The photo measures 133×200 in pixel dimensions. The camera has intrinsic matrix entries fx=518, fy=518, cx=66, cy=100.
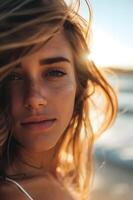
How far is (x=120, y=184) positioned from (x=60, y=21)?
9.70 ft

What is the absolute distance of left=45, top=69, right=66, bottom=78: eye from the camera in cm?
196

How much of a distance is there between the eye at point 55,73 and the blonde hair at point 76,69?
0.12 metres

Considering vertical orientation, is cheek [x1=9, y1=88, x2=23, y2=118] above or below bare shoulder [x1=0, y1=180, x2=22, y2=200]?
above

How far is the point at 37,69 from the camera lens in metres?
1.89

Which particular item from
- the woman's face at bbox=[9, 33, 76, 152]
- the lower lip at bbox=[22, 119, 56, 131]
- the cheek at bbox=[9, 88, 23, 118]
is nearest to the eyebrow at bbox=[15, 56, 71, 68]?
the woman's face at bbox=[9, 33, 76, 152]

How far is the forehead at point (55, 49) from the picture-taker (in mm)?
1884

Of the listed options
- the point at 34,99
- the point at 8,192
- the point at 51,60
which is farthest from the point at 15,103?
the point at 8,192

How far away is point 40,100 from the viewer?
187 cm

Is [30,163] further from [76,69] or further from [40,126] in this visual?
[76,69]

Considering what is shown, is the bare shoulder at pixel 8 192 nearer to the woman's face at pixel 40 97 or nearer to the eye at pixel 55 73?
the woman's face at pixel 40 97

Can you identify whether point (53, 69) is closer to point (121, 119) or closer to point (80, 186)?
point (80, 186)

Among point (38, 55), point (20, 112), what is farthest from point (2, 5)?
point (20, 112)

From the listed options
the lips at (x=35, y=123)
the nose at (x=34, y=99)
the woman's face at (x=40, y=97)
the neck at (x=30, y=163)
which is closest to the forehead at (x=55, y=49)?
the woman's face at (x=40, y=97)

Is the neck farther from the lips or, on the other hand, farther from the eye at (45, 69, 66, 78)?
the eye at (45, 69, 66, 78)
